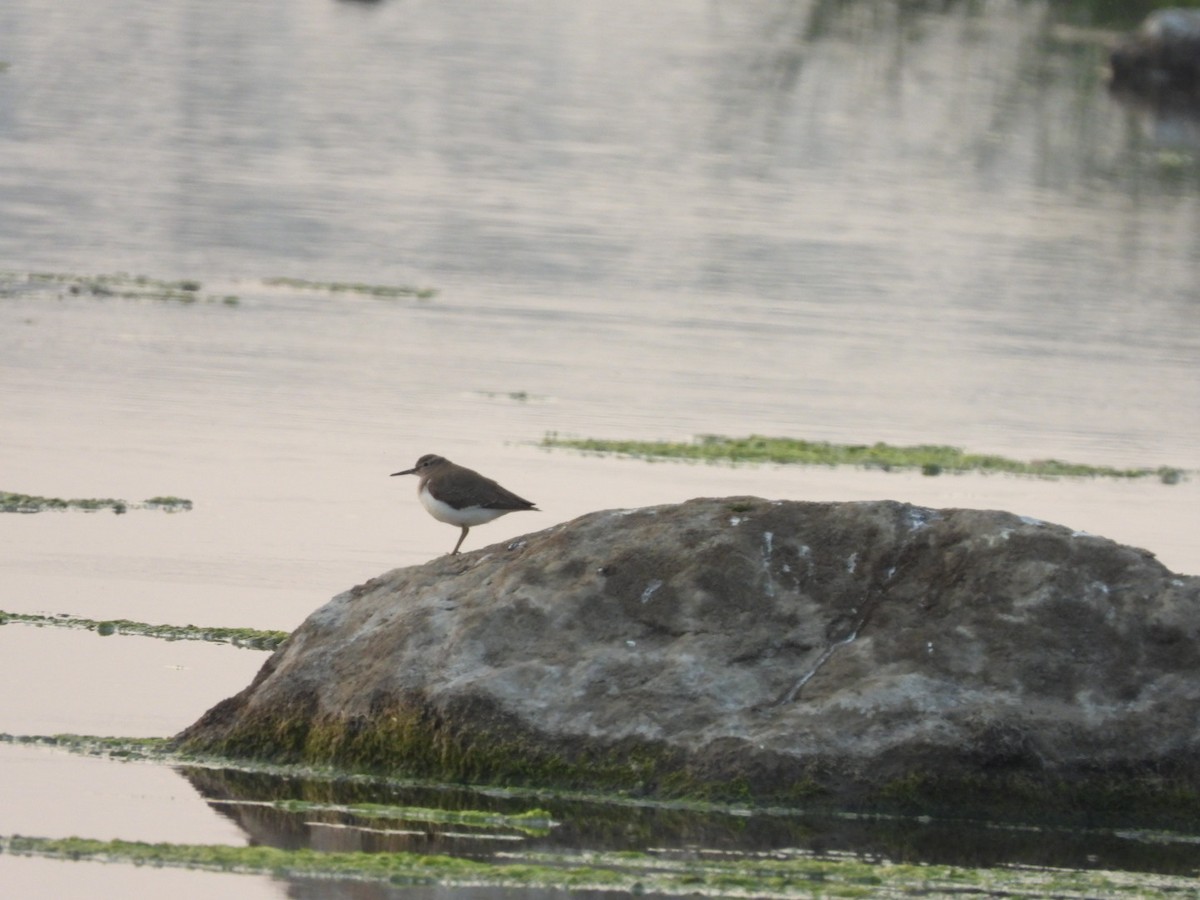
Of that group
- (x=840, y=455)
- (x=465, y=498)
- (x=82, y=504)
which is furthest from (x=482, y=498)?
(x=840, y=455)

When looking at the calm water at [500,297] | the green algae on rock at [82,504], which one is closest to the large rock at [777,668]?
the calm water at [500,297]

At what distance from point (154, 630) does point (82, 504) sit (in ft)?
9.43

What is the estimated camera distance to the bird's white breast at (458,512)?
12.5 m

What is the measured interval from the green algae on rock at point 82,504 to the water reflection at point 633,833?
195 inches

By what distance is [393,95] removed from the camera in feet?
152

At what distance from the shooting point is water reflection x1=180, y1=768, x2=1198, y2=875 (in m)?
9.41

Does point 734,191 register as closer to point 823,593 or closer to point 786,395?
point 786,395

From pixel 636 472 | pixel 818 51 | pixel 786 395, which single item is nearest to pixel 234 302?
pixel 786 395

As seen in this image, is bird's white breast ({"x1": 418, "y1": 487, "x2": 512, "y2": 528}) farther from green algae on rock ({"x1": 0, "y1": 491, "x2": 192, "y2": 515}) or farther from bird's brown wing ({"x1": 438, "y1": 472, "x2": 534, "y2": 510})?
green algae on rock ({"x1": 0, "y1": 491, "x2": 192, "y2": 515})

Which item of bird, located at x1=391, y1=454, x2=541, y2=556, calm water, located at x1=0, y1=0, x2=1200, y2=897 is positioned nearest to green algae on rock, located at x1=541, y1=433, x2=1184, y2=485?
calm water, located at x1=0, y1=0, x2=1200, y2=897

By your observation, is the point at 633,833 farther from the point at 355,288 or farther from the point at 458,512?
the point at 355,288

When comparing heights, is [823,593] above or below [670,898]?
above

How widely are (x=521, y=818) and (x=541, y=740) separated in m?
0.50

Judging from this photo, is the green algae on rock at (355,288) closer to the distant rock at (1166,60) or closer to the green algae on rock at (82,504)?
the green algae on rock at (82,504)
